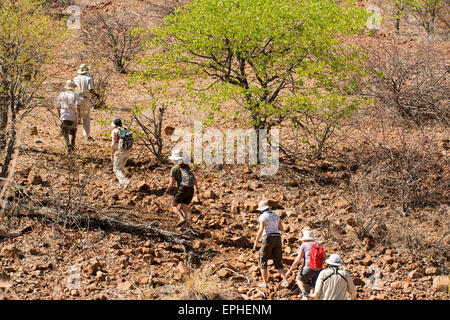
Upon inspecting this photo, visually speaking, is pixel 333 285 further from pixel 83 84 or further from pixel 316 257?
pixel 83 84

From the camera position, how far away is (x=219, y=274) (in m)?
7.60

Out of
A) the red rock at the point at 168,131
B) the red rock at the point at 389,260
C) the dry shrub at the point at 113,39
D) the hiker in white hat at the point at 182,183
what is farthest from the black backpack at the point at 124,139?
the dry shrub at the point at 113,39

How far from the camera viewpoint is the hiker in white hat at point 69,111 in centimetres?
1056

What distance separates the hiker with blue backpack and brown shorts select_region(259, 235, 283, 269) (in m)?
3.39

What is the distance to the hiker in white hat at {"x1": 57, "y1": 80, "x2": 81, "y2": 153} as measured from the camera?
34.7 feet

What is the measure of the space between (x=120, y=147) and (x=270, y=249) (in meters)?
3.66

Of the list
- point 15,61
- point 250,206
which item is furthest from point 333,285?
point 15,61

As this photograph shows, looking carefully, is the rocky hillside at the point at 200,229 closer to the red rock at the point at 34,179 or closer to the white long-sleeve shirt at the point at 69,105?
the red rock at the point at 34,179

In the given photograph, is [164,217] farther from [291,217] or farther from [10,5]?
[10,5]

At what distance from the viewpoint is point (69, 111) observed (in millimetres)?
10609

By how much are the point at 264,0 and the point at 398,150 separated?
4.33m

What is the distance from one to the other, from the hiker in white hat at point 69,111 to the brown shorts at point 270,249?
503 cm

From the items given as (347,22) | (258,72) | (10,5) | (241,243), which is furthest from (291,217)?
(10,5)

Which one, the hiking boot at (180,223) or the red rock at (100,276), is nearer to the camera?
the red rock at (100,276)
